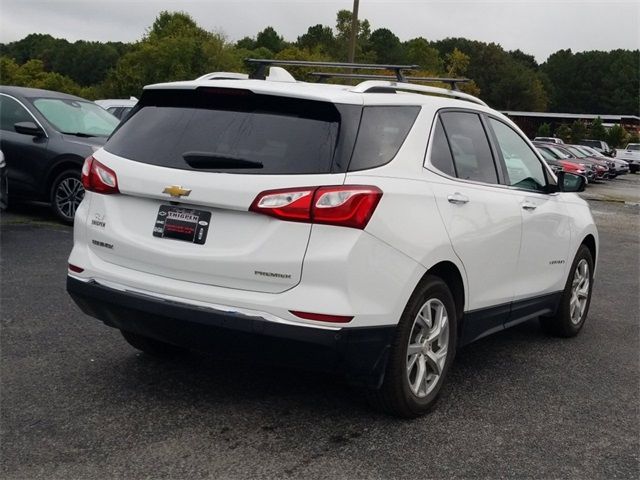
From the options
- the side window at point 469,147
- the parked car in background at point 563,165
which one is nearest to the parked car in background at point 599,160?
the parked car in background at point 563,165

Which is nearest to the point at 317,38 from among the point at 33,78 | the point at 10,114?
the point at 33,78

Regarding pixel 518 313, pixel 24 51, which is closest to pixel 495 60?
pixel 24 51

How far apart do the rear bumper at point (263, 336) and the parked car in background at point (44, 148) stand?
6906mm

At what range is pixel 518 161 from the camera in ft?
18.3

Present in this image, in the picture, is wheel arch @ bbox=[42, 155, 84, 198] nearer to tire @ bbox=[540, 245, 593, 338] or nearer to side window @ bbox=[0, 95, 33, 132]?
side window @ bbox=[0, 95, 33, 132]

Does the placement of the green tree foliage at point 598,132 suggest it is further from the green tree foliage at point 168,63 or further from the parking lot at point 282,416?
the parking lot at point 282,416

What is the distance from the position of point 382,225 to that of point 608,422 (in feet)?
5.80

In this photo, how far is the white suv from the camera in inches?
Answer: 144

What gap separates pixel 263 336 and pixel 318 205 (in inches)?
25.0

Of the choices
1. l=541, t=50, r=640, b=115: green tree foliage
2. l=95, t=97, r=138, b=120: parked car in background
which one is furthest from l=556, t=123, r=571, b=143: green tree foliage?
l=95, t=97, r=138, b=120: parked car in background

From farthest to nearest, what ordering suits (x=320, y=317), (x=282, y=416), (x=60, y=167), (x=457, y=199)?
(x=60, y=167) < (x=457, y=199) < (x=282, y=416) < (x=320, y=317)

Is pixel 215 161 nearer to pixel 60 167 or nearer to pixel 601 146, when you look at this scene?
pixel 60 167

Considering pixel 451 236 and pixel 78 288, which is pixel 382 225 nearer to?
pixel 451 236

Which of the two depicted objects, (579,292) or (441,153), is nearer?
(441,153)
